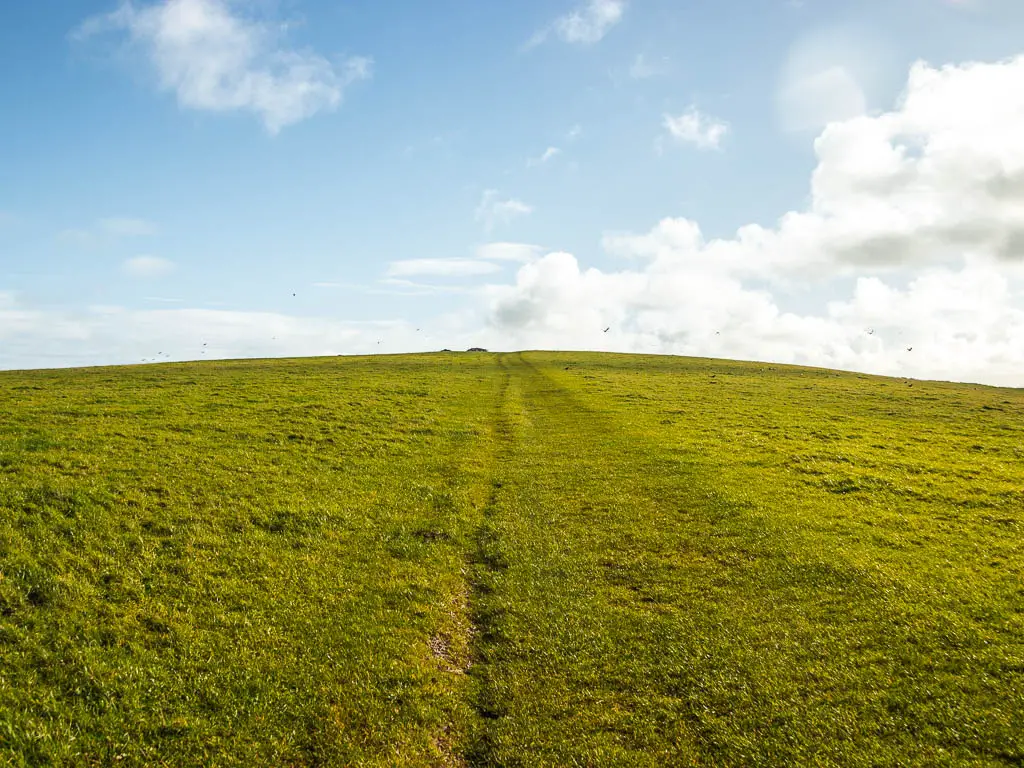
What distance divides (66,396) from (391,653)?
3983 cm

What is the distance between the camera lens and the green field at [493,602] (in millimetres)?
10250

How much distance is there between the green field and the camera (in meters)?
10.2

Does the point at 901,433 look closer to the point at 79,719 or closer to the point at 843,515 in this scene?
the point at 843,515

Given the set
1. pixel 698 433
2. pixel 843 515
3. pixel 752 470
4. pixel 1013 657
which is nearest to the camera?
pixel 1013 657

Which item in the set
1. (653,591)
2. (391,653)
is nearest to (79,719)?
(391,653)

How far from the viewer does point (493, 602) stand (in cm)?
1537

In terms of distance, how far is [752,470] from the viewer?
1114 inches

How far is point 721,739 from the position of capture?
10211 mm

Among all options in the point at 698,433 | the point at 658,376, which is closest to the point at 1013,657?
the point at 698,433

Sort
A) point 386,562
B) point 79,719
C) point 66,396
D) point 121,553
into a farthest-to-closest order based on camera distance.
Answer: point 66,396, point 386,562, point 121,553, point 79,719

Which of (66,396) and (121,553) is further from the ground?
(66,396)

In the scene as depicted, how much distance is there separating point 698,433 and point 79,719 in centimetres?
3402

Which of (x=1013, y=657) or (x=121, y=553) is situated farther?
(x=121, y=553)

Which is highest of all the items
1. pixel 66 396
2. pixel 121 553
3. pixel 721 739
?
pixel 66 396
